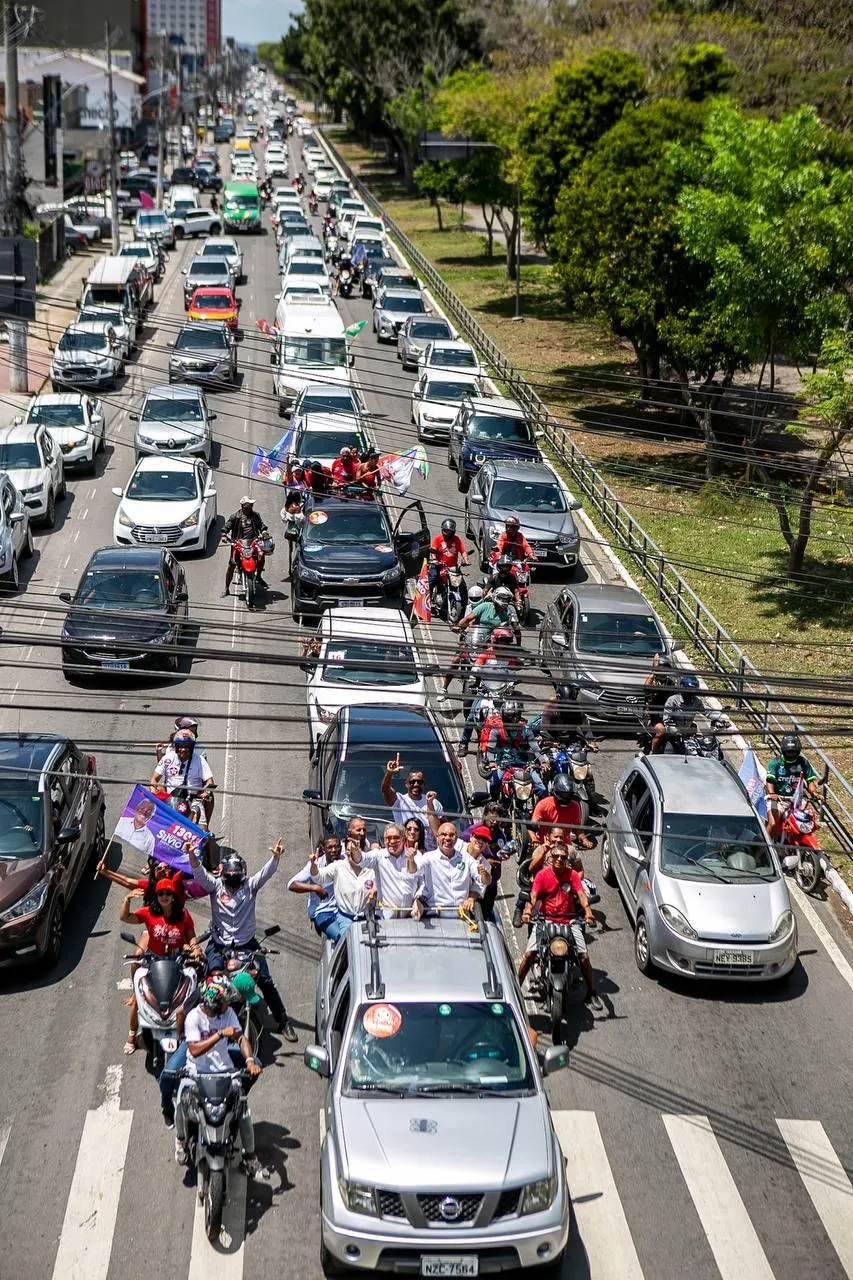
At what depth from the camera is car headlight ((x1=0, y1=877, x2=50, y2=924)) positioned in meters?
13.4

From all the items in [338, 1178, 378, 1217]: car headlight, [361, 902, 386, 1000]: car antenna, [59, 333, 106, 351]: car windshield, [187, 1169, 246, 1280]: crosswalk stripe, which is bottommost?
[187, 1169, 246, 1280]: crosswalk stripe

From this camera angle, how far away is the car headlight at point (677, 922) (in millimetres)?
14078

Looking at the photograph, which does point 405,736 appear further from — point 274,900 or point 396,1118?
point 396,1118

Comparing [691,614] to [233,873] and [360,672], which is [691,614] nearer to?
[360,672]

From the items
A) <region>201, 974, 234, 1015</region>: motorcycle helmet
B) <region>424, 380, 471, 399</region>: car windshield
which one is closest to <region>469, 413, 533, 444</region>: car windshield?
<region>424, 380, 471, 399</region>: car windshield

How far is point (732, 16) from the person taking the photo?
6356 centimetres

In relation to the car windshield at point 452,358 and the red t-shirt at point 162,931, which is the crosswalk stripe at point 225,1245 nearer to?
the red t-shirt at point 162,931

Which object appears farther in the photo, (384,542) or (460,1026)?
(384,542)

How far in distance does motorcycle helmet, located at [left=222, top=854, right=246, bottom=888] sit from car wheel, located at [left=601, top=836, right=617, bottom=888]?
206 inches

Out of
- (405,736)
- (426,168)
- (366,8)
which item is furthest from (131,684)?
(366,8)

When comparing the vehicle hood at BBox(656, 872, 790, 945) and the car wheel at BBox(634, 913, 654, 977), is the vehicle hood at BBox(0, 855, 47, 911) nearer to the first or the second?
the car wheel at BBox(634, 913, 654, 977)

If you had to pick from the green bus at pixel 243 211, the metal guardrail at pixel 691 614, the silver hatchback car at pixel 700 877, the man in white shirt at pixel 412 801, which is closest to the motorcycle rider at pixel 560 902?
the silver hatchback car at pixel 700 877

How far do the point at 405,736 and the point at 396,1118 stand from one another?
6.60m

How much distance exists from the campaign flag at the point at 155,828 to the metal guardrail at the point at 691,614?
4932mm
